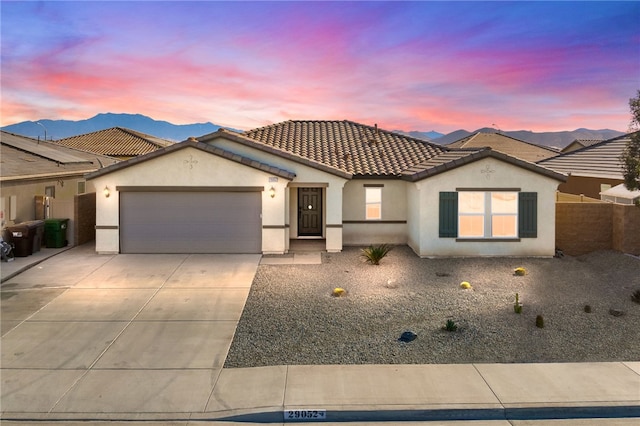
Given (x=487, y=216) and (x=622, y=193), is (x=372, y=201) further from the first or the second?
(x=622, y=193)

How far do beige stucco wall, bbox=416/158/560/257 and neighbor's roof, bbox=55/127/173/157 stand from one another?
24844 millimetres

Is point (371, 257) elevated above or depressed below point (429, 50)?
below

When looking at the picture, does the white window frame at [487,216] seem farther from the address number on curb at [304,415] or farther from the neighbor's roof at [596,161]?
the address number on curb at [304,415]

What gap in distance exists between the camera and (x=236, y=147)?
17359mm

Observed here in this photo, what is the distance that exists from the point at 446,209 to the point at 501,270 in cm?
266

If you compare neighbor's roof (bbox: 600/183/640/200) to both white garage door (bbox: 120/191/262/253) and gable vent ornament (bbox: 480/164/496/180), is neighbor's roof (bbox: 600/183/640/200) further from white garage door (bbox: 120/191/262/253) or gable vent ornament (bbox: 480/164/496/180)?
white garage door (bbox: 120/191/262/253)

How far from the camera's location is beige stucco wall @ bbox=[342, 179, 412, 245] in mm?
17734

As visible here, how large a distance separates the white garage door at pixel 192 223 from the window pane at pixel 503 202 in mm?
7747

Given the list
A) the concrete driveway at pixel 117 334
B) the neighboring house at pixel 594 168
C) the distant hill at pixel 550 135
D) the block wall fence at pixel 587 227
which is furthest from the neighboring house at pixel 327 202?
the distant hill at pixel 550 135

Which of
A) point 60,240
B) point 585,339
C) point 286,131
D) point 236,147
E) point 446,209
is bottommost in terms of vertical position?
point 585,339

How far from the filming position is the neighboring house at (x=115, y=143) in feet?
115

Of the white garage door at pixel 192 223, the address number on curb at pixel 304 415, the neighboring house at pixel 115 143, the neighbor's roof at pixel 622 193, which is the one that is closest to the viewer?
the address number on curb at pixel 304 415

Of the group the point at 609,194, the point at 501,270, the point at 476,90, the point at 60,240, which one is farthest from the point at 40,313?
the point at 476,90

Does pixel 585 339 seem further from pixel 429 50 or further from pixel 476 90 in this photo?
pixel 476 90
